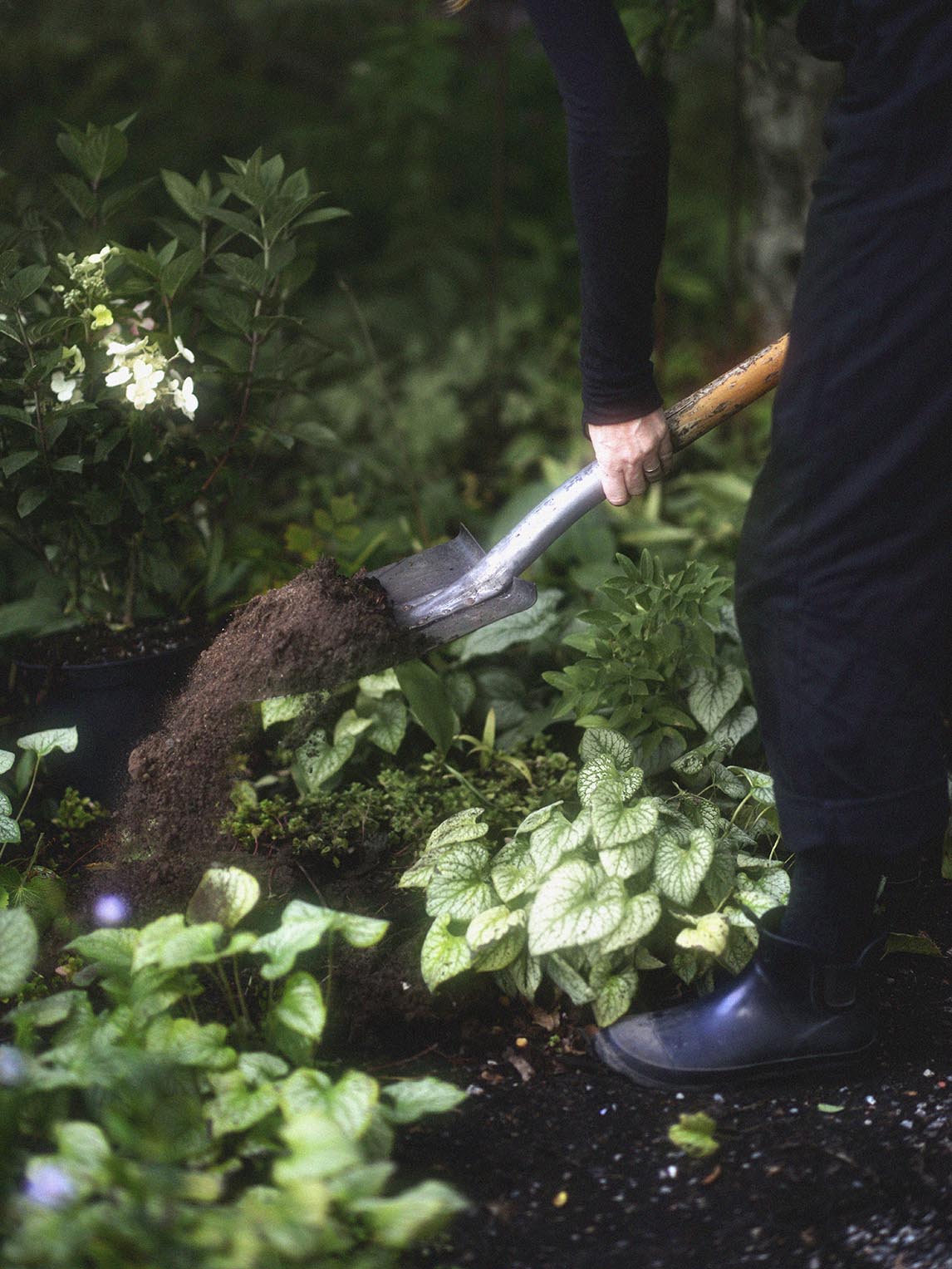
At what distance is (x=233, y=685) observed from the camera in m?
1.93

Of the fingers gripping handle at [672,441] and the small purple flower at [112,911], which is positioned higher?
the fingers gripping handle at [672,441]

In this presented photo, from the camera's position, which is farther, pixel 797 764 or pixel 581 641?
pixel 581 641

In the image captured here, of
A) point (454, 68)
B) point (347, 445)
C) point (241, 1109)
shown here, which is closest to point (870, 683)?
point (241, 1109)

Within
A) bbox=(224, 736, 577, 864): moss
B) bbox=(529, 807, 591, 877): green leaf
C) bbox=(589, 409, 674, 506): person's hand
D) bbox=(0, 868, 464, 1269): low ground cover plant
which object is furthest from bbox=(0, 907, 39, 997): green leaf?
bbox=(589, 409, 674, 506): person's hand

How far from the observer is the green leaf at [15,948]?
148 centimetres

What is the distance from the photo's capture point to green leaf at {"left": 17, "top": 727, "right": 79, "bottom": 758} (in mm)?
2010

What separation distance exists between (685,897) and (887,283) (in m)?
0.90

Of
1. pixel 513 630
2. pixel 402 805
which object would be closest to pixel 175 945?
pixel 402 805

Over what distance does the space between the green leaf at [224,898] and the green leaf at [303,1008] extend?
0.15m

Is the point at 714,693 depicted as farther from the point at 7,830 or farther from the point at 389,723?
the point at 7,830

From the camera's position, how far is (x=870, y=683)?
147cm

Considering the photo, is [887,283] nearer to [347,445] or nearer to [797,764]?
[797,764]

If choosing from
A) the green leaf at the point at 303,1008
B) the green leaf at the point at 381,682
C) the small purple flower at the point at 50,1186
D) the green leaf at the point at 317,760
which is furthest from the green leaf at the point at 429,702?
the small purple flower at the point at 50,1186

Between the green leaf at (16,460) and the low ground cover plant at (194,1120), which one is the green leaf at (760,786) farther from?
the green leaf at (16,460)
